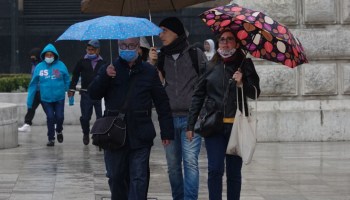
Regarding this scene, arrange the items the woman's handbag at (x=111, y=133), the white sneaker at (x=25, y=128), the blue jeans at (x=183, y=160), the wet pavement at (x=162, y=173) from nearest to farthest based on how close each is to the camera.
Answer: the woman's handbag at (x=111, y=133) → the blue jeans at (x=183, y=160) → the wet pavement at (x=162, y=173) → the white sneaker at (x=25, y=128)

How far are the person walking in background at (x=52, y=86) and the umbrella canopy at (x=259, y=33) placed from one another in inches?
310

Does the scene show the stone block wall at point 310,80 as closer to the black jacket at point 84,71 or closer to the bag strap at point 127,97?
the black jacket at point 84,71

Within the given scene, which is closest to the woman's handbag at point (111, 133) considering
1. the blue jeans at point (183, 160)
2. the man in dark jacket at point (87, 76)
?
the blue jeans at point (183, 160)

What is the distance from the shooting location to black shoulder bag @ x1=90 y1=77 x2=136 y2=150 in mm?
8414

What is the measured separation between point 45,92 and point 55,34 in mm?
22600

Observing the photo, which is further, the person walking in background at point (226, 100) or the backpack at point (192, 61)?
→ the backpack at point (192, 61)

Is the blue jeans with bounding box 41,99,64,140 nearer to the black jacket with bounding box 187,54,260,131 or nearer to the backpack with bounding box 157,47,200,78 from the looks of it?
the backpack with bounding box 157,47,200,78

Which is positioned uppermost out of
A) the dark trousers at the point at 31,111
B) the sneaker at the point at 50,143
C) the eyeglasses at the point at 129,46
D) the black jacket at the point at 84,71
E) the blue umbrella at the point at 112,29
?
the blue umbrella at the point at 112,29

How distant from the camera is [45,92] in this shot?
655 inches

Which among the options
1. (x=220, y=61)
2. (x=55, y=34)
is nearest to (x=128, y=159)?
(x=220, y=61)

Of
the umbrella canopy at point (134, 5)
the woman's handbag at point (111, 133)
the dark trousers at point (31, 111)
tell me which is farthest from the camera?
the dark trousers at point (31, 111)

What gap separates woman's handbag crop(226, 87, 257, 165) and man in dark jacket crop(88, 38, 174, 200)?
674 mm

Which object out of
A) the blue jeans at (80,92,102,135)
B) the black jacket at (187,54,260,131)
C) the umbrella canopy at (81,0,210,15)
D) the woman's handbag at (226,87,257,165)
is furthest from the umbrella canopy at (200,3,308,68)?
the blue jeans at (80,92,102,135)

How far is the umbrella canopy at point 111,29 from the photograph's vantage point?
829 centimetres
